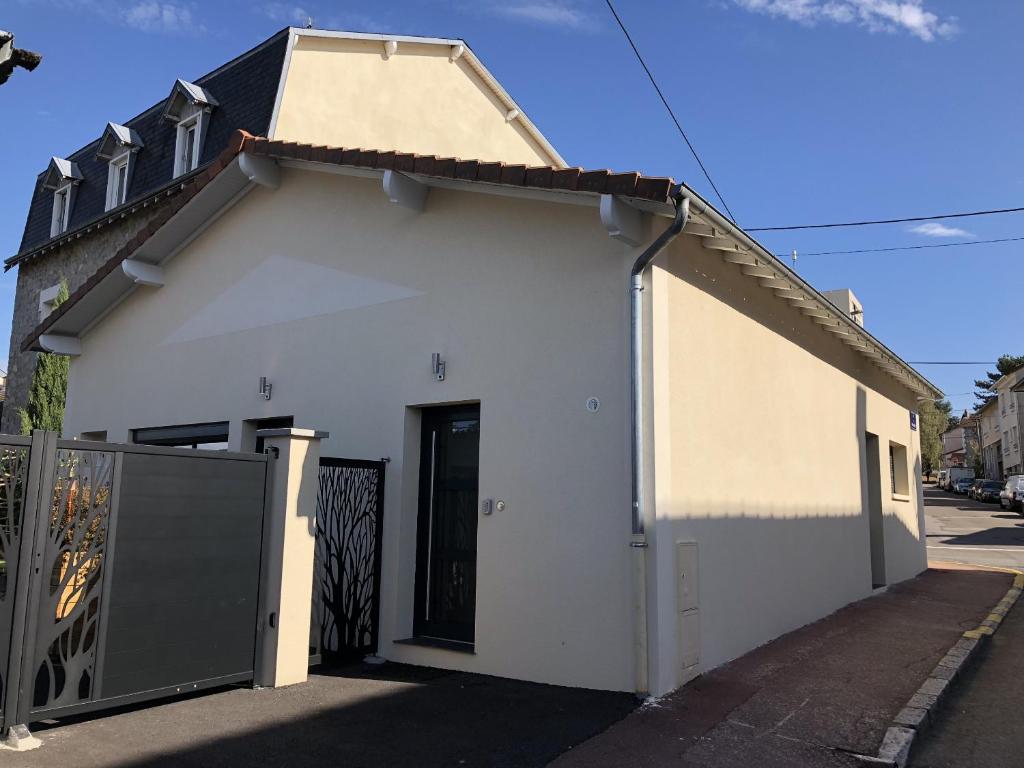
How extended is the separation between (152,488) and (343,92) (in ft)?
36.3

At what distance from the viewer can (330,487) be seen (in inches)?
271

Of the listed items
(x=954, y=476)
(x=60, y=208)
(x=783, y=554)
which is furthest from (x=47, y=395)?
(x=954, y=476)

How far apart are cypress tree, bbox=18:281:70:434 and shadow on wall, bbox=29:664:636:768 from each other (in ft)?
46.1

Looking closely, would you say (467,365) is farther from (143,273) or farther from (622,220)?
(143,273)

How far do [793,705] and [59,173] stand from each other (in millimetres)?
20654

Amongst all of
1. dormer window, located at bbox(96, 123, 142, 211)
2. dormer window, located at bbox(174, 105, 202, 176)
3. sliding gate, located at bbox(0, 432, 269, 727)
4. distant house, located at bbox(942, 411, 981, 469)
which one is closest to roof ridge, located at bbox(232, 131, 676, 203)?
sliding gate, located at bbox(0, 432, 269, 727)

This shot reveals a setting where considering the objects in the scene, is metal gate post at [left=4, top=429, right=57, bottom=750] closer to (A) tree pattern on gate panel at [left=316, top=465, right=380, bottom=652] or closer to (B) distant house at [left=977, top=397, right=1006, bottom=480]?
(A) tree pattern on gate panel at [left=316, top=465, right=380, bottom=652]

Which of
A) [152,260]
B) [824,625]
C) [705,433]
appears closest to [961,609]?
[824,625]

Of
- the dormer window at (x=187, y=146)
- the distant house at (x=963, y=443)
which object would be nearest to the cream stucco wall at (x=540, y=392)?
the dormer window at (x=187, y=146)

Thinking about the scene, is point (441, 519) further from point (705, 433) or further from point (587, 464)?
point (705, 433)

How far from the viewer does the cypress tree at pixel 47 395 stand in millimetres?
17062

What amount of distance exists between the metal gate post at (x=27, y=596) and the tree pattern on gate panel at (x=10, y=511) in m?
0.03

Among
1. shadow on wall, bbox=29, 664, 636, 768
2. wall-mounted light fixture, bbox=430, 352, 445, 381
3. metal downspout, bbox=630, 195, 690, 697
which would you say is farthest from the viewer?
wall-mounted light fixture, bbox=430, 352, 445, 381

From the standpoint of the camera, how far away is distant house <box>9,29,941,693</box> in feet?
19.3
